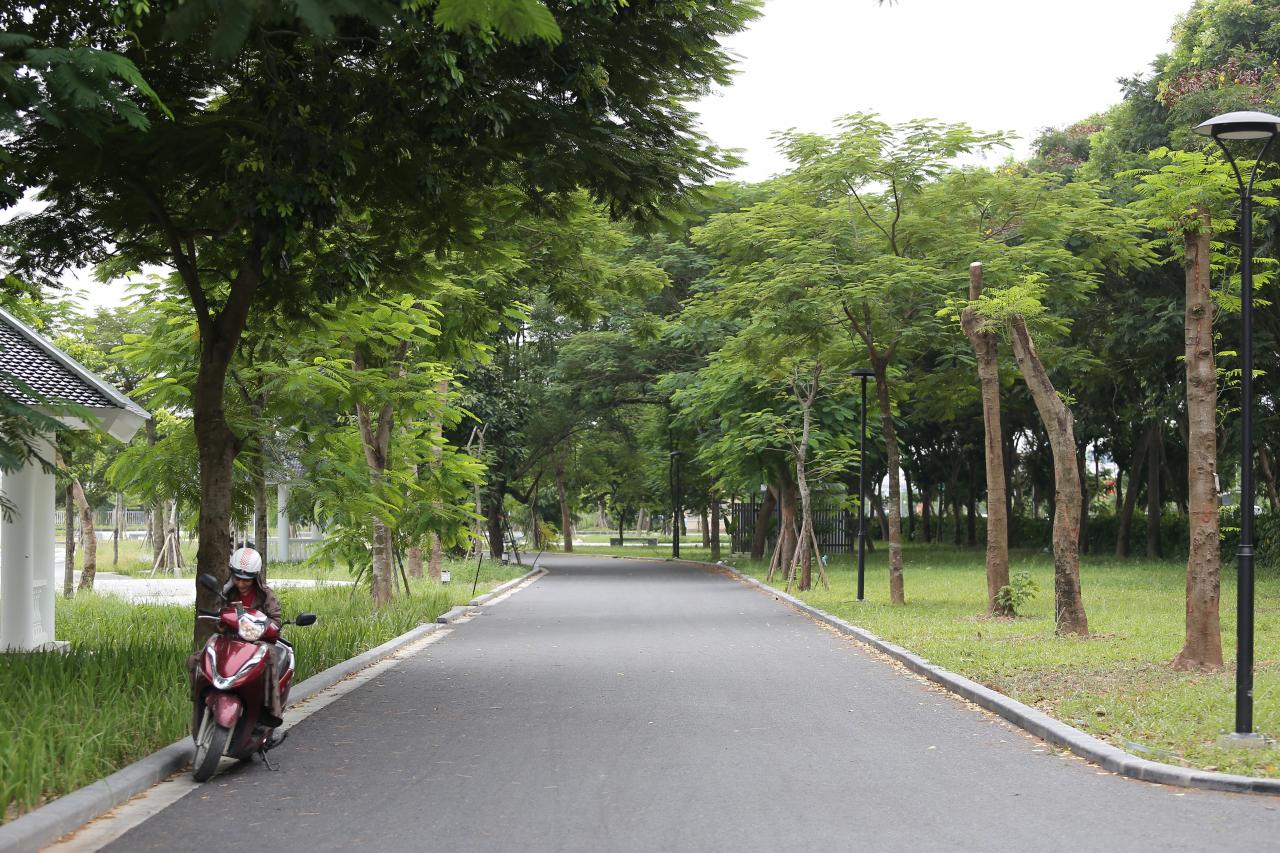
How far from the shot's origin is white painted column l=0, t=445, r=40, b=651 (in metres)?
15.0

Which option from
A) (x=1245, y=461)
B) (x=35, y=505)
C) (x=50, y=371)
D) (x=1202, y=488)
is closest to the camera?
(x=1245, y=461)

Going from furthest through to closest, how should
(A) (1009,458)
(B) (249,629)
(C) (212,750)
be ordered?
1. (A) (1009,458)
2. (B) (249,629)
3. (C) (212,750)

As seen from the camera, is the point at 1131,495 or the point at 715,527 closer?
the point at 1131,495

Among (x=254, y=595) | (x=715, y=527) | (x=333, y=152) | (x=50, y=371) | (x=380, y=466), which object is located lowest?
(x=715, y=527)

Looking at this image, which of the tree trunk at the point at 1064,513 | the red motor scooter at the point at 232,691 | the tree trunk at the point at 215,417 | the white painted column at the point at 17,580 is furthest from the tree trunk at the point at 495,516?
the red motor scooter at the point at 232,691

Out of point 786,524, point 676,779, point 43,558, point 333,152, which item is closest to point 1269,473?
point 786,524

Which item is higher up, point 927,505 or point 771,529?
point 927,505

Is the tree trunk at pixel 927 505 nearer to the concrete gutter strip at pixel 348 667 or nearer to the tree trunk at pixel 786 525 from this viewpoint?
the tree trunk at pixel 786 525

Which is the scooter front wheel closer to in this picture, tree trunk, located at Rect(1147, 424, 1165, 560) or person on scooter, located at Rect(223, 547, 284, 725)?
person on scooter, located at Rect(223, 547, 284, 725)

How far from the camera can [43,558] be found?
625 inches

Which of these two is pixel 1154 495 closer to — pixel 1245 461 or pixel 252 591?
pixel 1245 461

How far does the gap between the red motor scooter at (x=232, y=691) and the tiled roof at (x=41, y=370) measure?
16.8 feet

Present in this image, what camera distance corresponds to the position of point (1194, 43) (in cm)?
2620

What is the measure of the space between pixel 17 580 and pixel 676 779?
1013cm
